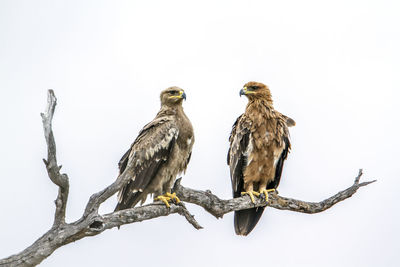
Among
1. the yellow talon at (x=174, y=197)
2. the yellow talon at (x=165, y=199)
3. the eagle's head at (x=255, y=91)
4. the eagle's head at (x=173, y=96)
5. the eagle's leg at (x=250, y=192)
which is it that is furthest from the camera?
the eagle's head at (x=255, y=91)

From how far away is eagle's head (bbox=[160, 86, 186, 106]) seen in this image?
9758mm

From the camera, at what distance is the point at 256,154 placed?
32.6ft

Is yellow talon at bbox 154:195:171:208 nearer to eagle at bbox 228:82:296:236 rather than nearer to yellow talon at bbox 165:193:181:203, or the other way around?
yellow talon at bbox 165:193:181:203

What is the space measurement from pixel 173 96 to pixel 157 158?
125 cm

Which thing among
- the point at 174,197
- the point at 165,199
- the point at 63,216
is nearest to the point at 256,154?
the point at 174,197

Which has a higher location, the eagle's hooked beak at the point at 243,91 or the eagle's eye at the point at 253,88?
the eagle's eye at the point at 253,88

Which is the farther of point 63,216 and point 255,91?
point 255,91

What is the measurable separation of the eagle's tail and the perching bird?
4.81 ft

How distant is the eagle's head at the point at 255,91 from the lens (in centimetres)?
1062

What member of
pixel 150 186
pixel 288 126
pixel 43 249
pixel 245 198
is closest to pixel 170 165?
pixel 150 186

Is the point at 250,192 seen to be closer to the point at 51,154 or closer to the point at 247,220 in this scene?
the point at 247,220

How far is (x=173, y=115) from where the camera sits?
9586mm

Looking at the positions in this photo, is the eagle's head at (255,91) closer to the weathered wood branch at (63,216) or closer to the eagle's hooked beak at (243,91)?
the eagle's hooked beak at (243,91)

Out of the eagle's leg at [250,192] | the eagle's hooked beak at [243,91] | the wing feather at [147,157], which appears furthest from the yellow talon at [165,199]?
the eagle's hooked beak at [243,91]
